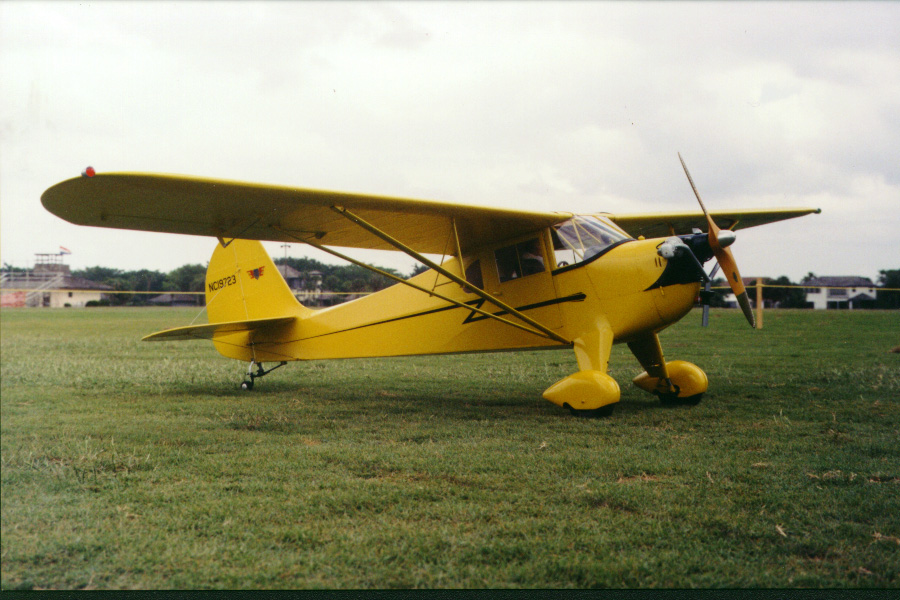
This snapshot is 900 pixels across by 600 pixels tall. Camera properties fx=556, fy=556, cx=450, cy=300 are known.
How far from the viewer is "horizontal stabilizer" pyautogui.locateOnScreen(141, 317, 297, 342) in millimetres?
6980

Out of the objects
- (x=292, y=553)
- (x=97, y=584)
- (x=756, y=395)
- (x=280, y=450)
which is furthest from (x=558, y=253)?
(x=97, y=584)

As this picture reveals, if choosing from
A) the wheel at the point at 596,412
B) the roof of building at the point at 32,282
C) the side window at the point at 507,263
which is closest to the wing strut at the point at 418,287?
the side window at the point at 507,263

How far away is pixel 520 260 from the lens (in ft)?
21.5

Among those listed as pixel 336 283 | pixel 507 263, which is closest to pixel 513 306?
pixel 507 263

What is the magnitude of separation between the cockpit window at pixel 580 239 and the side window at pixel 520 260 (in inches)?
8.6

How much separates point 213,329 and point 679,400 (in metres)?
5.98

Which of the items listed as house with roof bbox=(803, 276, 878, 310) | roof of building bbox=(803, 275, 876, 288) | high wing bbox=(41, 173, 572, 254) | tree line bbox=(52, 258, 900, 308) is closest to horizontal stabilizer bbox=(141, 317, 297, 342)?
tree line bbox=(52, 258, 900, 308)

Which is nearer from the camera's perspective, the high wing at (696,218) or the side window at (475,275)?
the side window at (475,275)

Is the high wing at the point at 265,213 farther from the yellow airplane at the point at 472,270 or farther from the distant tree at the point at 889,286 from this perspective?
the distant tree at the point at 889,286

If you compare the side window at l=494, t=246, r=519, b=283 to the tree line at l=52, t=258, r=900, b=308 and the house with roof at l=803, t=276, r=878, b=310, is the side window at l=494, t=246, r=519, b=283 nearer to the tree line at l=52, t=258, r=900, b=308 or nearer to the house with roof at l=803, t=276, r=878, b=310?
the tree line at l=52, t=258, r=900, b=308

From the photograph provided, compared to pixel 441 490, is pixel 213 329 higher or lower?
higher

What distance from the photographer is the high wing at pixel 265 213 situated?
4.19 meters

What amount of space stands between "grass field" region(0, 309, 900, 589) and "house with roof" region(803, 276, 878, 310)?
551 centimetres

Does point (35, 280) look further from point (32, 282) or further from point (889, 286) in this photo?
point (889, 286)
